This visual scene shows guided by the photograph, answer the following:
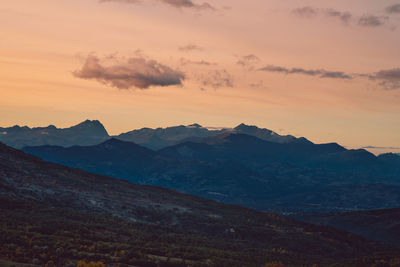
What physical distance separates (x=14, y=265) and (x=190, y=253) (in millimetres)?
30062

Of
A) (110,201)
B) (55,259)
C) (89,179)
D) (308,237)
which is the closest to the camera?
(55,259)

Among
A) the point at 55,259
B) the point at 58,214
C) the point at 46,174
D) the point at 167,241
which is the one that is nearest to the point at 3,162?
the point at 46,174

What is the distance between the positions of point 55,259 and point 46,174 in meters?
98.0

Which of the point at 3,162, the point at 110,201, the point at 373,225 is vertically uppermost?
the point at 3,162

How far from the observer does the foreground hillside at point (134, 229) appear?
52.7 m

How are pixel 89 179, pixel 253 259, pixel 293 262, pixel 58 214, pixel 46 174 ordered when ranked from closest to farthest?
pixel 253 259 < pixel 293 262 < pixel 58 214 < pixel 46 174 < pixel 89 179

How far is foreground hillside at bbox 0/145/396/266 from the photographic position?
52656mm

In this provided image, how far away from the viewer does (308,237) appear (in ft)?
381

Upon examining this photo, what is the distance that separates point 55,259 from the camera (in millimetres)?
43656

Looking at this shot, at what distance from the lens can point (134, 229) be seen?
88.4 m

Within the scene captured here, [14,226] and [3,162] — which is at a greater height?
[3,162]

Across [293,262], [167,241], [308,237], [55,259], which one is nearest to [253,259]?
[293,262]

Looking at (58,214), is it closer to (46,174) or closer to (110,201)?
(110,201)

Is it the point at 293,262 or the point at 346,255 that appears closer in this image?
the point at 293,262
